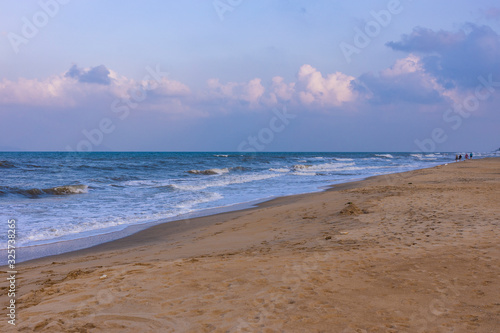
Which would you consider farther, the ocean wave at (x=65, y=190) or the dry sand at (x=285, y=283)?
the ocean wave at (x=65, y=190)

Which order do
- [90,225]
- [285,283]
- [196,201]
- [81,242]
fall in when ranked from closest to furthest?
1. [285,283]
2. [81,242]
3. [90,225]
4. [196,201]

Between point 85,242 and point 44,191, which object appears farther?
point 44,191

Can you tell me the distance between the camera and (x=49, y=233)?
9852 mm

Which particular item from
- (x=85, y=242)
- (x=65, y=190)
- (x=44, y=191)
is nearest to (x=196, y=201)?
(x=85, y=242)

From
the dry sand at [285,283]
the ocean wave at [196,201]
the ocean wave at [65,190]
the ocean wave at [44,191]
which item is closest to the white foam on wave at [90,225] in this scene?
the ocean wave at [196,201]

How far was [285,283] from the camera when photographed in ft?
15.9

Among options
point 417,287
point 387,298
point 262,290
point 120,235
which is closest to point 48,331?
point 262,290

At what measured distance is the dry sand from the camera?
380 centimetres

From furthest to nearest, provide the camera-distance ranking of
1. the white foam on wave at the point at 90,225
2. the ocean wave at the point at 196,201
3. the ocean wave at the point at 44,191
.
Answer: the ocean wave at the point at 44,191
the ocean wave at the point at 196,201
the white foam on wave at the point at 90,225

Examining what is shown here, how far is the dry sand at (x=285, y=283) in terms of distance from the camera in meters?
3.80

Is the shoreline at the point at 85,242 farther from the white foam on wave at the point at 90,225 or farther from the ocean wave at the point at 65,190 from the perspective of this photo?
the ocean wave at the point at 65,190

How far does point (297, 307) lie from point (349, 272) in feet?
4.78

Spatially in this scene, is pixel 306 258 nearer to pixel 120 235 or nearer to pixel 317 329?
pixel 317 329

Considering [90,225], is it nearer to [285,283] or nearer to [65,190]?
[285,283]
